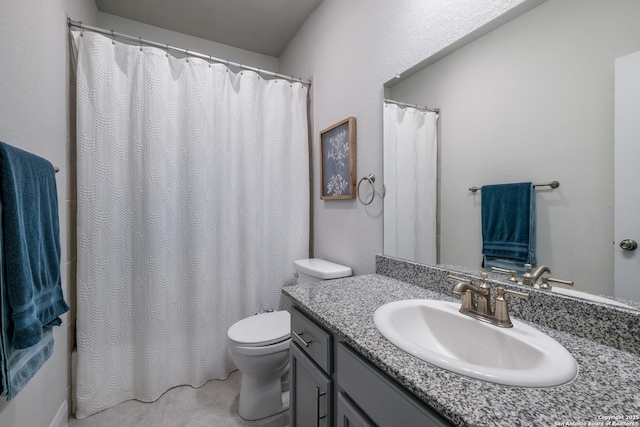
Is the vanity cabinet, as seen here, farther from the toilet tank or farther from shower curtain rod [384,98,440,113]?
shower curtain rod [384,98,440,113]

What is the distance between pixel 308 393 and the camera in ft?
3.21

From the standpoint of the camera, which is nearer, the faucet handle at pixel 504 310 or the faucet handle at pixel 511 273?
the faucet handle at pixel 504 310

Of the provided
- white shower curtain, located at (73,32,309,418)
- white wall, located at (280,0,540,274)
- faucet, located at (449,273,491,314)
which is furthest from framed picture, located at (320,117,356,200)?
faucet, located at (449,273,491,314)

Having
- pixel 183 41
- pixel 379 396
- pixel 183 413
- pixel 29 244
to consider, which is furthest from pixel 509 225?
pixel 183 41

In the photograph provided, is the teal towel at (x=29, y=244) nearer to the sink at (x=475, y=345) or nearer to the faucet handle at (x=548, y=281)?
the sink at (x=475, y=345)

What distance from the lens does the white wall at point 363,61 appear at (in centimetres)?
108

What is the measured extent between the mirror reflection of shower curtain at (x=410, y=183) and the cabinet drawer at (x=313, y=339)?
572mm

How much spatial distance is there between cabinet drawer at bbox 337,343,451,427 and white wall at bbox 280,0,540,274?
30.4 inches

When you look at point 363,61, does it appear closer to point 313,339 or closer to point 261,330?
point 313,339

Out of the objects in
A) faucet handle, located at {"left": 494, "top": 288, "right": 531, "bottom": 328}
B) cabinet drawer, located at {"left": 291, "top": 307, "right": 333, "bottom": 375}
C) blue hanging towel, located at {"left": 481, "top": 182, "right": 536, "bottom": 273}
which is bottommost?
cabinet drawer, located at {"left": 291, "top": 307, "right": 333, "bottom": 375}

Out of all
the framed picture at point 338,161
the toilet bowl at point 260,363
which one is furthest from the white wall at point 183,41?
the toilet bowl at point 260,363

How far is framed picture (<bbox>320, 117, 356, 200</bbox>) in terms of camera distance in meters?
1.61

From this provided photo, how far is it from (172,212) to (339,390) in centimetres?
141

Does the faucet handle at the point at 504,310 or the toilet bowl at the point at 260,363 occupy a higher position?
the faucet handle at the point at 504,310
